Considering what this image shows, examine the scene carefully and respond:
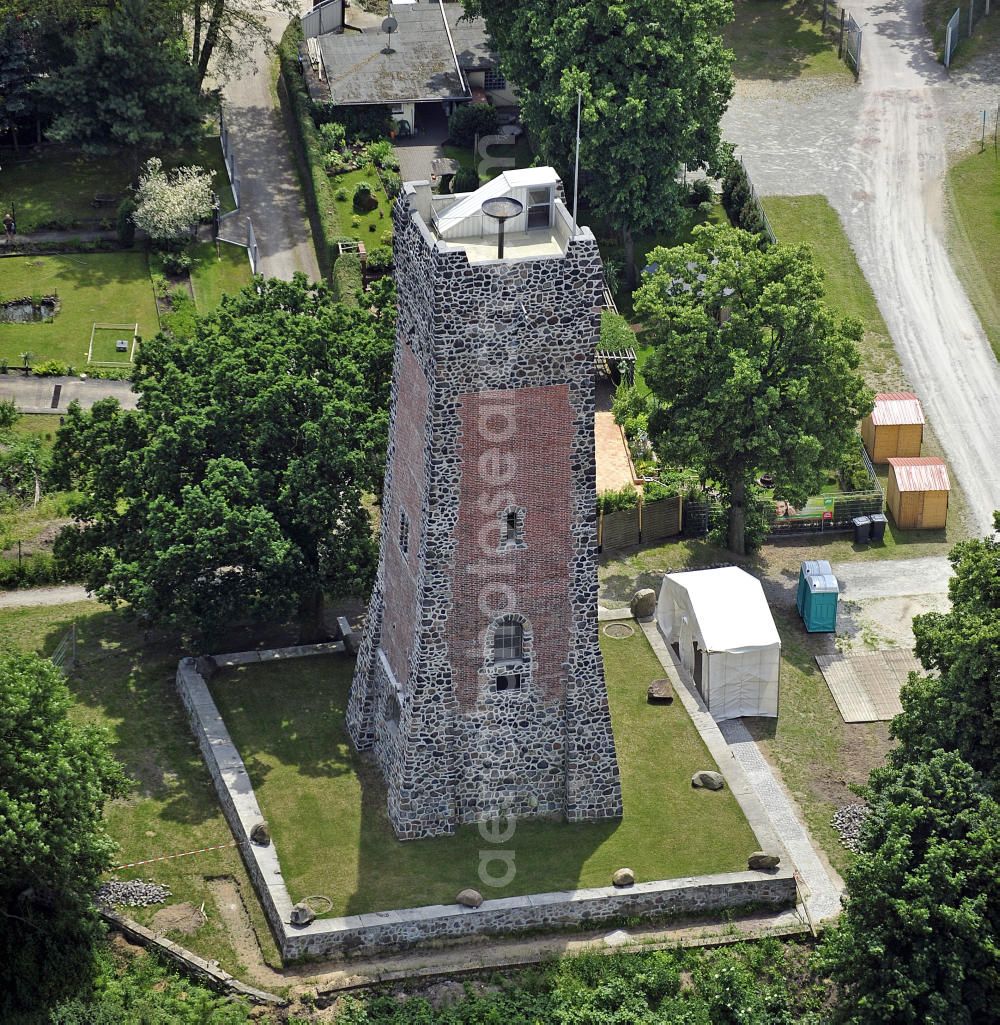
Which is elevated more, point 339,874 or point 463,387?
point 463,387

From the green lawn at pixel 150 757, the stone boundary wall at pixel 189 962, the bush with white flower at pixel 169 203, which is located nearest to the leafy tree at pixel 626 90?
the bush with white flower at pixel 169 203

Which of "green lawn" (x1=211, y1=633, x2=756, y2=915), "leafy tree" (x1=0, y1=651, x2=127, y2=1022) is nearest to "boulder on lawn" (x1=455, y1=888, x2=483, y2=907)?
"green lawn" (x1=211, y1=633, x2=756, y2=915)

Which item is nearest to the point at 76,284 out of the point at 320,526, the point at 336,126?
the point at 336,126

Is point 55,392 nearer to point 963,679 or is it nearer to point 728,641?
point 728,641

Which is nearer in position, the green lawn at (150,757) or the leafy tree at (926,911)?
the leafy tree at (926,911)

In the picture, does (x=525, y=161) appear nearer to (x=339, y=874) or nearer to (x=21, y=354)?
(x=21, y=354)

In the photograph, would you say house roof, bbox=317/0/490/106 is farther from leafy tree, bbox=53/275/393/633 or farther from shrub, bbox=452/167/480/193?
leafy tree, bbox=53/275/393/633

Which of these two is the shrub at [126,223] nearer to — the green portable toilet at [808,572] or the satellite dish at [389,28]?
the satellite dish at [389,28]
